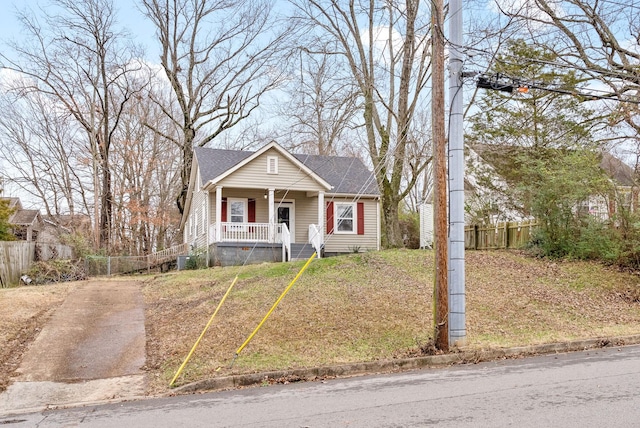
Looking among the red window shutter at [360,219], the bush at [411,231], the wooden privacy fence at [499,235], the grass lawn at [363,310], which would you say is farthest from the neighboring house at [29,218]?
the wooden privacy fence at [499,235]

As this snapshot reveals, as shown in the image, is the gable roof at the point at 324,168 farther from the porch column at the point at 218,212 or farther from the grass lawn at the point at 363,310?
the grass lawn at the point at 363,310

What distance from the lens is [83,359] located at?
33.1 ft

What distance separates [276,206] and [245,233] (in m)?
2.57

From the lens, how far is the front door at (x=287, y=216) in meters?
25.6

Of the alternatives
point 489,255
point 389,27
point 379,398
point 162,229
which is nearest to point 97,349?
point 379,398

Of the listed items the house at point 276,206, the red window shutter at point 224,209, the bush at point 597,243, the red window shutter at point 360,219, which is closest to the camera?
the bush at point 597,243

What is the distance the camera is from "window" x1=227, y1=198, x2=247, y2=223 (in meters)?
24.8

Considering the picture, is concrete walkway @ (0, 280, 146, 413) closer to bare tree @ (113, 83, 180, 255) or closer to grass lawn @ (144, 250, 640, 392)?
grass lawn @ (144, 250, 640, 392)

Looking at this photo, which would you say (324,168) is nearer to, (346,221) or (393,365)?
(346,221)

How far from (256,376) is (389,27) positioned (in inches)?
685

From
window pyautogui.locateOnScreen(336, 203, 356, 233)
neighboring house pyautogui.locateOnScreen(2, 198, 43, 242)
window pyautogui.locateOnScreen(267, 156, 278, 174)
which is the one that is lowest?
window pyautogui.locateOnScreen(336, 203, 356, 233)

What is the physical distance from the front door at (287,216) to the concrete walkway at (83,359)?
34.9 ft

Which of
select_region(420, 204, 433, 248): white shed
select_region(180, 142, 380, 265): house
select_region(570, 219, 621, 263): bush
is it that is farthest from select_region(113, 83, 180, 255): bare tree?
select_region(570, 219, 621, 263): bush

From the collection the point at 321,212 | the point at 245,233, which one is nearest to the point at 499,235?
the point at 321,212
